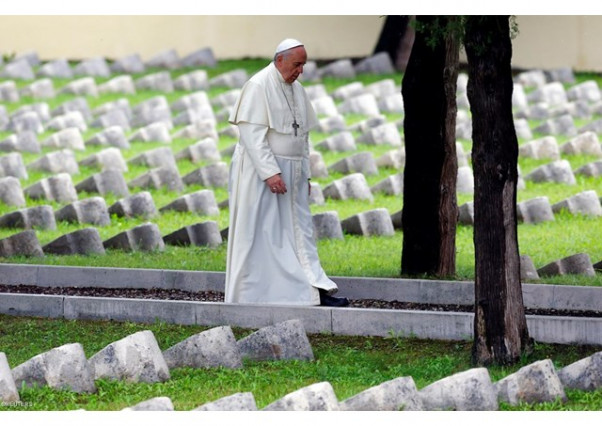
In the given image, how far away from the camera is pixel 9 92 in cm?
2569

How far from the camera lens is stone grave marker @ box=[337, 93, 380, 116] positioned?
965 inches

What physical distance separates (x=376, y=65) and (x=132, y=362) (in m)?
18.8

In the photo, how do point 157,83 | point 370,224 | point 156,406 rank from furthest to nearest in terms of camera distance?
1. point 157,83
2. point 370,224
3. point 156,406

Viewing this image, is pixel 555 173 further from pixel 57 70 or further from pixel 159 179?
pixel 57 70

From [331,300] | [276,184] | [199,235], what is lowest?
[331,300]

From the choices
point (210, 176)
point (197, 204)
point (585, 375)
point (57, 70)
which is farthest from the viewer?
point (57, 70)

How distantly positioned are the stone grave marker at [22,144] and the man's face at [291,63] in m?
9.97

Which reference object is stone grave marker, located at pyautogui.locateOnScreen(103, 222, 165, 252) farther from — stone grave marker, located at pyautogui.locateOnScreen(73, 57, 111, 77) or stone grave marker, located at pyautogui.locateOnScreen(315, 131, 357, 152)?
stone grave marker, located at pyautogui.locateOnScreen(73, 57, 111, 77)

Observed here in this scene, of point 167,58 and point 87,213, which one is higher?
point 167,58

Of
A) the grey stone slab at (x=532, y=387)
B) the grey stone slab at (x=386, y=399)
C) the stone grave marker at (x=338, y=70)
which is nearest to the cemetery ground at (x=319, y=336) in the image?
the grey stone slab at (x=532, y=387)

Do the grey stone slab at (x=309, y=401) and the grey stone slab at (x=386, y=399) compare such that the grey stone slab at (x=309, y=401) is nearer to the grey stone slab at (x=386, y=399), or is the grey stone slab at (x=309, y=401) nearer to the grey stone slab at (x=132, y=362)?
the grey stone slab at (x=386, y=399)

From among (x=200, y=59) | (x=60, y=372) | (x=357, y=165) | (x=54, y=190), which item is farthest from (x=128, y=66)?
(x=60, y=372)

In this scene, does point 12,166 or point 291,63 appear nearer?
point 291,63

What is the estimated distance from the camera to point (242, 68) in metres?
27.5
